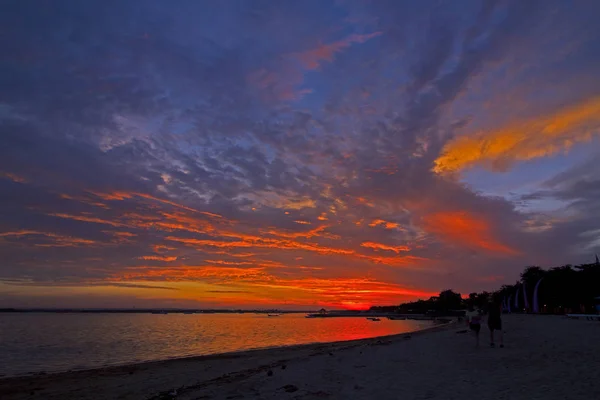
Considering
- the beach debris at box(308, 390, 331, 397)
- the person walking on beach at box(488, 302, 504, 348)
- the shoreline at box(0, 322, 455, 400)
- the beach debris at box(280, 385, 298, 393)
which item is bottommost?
the shoreline at box(0, 322, 455, 400)

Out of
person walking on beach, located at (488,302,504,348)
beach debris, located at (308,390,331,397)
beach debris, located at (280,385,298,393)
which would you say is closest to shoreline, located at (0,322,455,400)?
beach debris, located at (280,385,298,393)

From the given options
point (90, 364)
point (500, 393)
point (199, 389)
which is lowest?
point (90, 364)

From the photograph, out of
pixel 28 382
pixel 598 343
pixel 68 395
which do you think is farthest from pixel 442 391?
pixel 28 382

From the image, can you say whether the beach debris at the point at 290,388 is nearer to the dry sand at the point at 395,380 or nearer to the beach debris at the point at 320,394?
the dry sand at the point at 395,380

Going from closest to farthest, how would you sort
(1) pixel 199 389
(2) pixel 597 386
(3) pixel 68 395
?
1. (2) pixel 597 386
2. (1) pixel 199 389
3. (3) pixel 68 395

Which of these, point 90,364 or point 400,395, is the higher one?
point 400,395

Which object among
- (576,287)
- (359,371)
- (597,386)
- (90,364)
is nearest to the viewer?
(597,386)

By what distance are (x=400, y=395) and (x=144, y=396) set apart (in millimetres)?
9647

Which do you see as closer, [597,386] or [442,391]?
[597,386]

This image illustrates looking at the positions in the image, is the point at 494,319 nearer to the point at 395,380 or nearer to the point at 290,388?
the point at 395,380

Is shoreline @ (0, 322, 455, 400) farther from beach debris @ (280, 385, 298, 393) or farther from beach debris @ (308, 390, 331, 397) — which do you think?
beach debris @ (308, 390, 331, 397)

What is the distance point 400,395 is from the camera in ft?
35.2

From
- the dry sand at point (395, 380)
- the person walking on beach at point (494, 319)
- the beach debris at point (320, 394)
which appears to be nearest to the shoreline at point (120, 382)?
the dry sand at point (395, 380)

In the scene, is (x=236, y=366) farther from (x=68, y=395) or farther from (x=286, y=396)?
(x=286, y=396)
